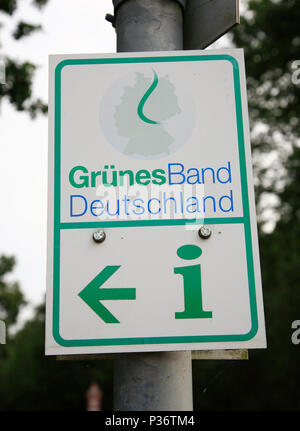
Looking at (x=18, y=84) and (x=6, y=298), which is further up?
(x=6, y=298)

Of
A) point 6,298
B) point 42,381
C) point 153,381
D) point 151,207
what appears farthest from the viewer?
point 42,381

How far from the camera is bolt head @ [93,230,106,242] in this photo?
180cm

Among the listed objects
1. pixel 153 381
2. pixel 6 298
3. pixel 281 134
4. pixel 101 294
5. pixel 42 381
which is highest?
pixel 281 134

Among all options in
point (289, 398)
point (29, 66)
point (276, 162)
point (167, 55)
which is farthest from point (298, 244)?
point (167, 55)

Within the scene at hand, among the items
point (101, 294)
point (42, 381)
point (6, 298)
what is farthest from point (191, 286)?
point (42, 381)

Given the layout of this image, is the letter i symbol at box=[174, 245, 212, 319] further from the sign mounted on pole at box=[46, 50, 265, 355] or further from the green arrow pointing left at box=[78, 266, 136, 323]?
the green arrow pointing left at box=[78, 266, 136, 323]

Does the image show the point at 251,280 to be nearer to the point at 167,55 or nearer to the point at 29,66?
the point at 167,55

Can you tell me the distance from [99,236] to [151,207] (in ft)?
0.68

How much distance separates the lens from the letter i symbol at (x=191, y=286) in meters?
1.73

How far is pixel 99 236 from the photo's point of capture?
1806 mm

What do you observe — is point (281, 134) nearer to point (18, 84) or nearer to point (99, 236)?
point (18, 84)

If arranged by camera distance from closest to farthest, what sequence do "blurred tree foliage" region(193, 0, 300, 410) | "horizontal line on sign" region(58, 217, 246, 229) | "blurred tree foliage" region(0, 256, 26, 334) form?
"horizontal line on sign" region(58, 217, 246, 229) < "blurred tree foliage" region(193, 0, 300, 410) < "blurred tree foliage" region(0, 256, 26, 334)

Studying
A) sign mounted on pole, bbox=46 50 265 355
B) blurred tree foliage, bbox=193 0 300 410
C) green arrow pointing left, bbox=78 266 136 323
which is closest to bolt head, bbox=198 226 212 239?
sign mounted on pole, bbox=46 50 265 355

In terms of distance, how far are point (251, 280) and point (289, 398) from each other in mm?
19502
